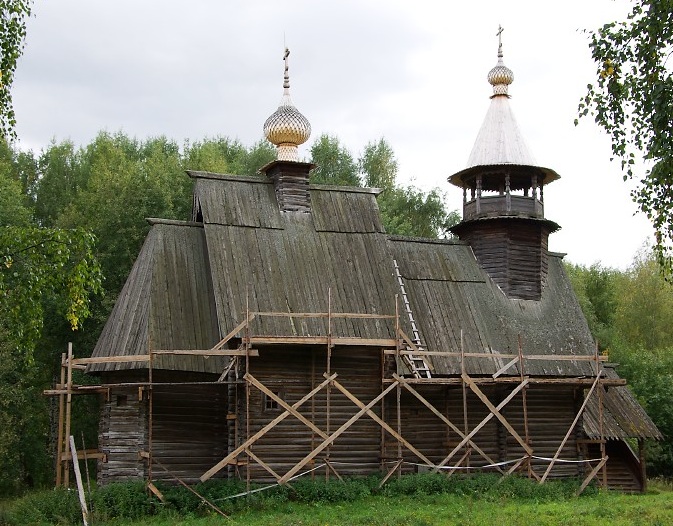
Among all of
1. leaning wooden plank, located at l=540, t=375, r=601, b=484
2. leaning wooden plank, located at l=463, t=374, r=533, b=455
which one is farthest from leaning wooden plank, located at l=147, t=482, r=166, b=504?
leaning wooden plank, located at l=540, t=375, r=601, b=484

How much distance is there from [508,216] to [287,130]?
21.2 ft

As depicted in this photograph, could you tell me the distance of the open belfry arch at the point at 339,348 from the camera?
18.0 metres

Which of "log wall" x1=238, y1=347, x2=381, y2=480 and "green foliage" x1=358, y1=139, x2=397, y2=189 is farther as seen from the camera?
"green foliage" x1=358, y1=139, x2=397, y2=189

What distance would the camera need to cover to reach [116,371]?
18.5 meters

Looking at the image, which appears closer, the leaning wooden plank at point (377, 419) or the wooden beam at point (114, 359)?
the wooden beam at point (114, 359)

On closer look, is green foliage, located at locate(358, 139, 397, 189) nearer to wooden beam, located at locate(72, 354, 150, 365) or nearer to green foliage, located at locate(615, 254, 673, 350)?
green foliage, located at locate(615, 254, 673, 350)

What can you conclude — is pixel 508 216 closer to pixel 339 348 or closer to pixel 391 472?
pixel 339 348

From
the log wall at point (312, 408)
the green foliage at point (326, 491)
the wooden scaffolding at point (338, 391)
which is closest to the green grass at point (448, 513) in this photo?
the green foliage at point (326, 491)

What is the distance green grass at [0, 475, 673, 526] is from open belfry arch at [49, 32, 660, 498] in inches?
23.7

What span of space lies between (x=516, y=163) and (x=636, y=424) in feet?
25.5

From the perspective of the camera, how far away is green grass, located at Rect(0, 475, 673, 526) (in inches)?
584

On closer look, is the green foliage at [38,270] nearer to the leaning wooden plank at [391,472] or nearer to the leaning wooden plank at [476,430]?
the leaning wooden plank at [391,472]

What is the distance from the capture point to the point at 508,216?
2323 cm

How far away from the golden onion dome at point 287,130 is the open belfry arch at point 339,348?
41mm
